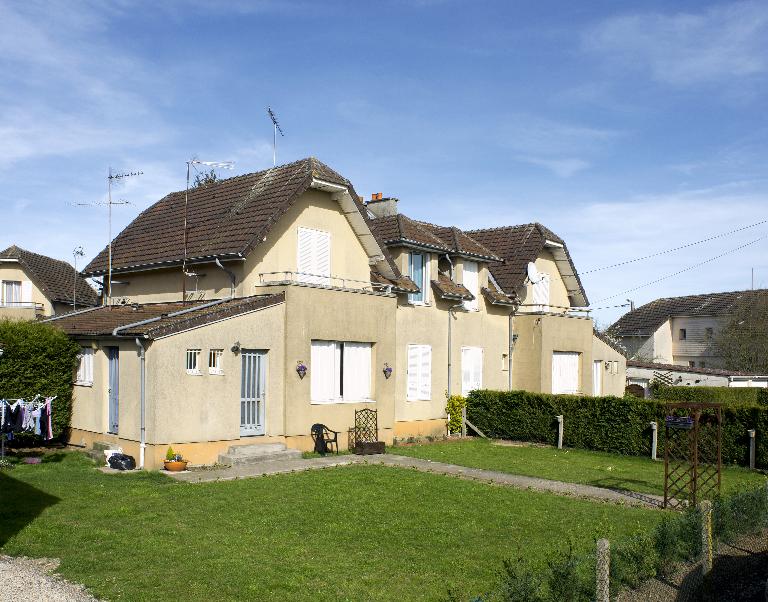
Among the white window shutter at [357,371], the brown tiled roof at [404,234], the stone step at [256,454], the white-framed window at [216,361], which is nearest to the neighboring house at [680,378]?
the brown tiled roof at [404,234]

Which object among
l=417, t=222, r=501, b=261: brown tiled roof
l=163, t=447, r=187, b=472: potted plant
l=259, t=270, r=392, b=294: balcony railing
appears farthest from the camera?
l=417, t=222, r=501, b=261: brown tiled roof

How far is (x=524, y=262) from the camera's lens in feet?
99.9

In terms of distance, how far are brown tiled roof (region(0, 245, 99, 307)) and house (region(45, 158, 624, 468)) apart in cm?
1888

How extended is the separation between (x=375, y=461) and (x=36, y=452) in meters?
8.77

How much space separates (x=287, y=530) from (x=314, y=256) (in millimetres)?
12011

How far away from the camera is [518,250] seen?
102 ft

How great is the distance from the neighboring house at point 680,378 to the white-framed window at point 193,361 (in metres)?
28.3

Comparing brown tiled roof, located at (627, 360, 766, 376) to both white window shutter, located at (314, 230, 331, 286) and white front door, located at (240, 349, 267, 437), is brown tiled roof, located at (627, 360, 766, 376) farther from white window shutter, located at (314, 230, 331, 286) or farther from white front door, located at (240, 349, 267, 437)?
white front door, located at (240, 349, 267, 437)

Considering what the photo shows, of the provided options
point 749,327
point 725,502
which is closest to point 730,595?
point 725,502

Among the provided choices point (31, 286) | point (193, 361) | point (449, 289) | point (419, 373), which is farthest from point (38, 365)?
point (31, 286)

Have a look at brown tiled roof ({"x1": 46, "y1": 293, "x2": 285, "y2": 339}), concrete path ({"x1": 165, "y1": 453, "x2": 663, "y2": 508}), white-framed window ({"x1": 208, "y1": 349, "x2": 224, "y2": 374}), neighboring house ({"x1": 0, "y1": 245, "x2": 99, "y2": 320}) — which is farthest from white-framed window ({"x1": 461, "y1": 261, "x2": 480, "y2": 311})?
neighboring house ({"x1": 0, "y1": 245, "x2": 99, "y2": 320})

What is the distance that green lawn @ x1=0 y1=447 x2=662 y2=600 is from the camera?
9.40 metres

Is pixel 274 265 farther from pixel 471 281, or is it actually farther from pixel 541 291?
pixel 541 291

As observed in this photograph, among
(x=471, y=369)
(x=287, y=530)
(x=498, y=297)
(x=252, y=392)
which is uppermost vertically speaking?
(x=498, y=297)
